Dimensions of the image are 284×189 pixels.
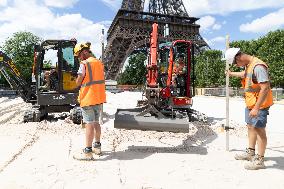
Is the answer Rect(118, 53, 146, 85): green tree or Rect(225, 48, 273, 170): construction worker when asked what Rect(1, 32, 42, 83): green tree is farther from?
Rect(225, 48, 273, 170): construction worker

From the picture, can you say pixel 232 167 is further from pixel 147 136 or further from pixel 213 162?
pixel 147 136

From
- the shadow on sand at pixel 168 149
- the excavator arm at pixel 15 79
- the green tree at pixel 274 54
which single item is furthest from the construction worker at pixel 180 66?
the green tree at pixel 274 54

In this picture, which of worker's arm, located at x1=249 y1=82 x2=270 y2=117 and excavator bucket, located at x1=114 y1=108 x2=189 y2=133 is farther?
excavator bucket, located at x1=114 y1=108 x2=189 y2=133

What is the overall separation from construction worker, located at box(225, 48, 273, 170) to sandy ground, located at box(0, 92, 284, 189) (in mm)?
290

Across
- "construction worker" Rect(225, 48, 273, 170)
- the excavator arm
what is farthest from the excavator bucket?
the excavator arm

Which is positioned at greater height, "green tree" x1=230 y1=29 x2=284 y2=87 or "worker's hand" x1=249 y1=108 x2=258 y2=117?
"green tree" x1=230 y1=29 x2=284 y2=87

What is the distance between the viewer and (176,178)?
4777 millimetres

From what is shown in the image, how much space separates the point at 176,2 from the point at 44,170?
62753 mm

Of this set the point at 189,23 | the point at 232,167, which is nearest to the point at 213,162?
the point at 232,167

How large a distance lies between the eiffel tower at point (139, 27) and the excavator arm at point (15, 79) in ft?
134

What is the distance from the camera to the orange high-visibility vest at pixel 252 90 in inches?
206

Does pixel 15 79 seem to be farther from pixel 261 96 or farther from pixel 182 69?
pixel 261 96

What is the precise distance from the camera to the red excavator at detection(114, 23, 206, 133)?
A: 6.91m

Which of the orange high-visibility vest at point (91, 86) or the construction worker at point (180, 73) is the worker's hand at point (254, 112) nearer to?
the orange high-visibility vest at point (91, 86)
